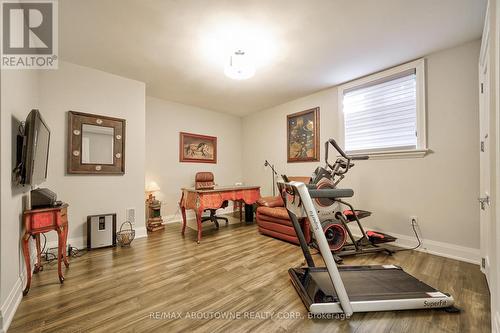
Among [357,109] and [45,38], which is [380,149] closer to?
[357,109]

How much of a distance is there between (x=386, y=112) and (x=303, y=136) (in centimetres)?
153

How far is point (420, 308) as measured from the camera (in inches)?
59.9

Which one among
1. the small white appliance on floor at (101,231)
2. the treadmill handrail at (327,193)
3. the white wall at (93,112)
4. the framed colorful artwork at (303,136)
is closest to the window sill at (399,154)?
the framed colorful artwork at (303,136)

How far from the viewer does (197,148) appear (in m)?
4.98

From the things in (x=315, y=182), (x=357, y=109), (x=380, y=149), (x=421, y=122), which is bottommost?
(x=315, y=182)

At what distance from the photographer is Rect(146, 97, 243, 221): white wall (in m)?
4.30

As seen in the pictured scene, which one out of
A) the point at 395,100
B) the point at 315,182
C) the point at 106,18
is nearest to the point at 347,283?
the point at 315,182

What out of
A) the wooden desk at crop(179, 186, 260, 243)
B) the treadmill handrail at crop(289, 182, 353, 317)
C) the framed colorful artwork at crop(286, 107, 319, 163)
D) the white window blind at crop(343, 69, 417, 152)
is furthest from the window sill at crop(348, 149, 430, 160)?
the treadmill handrail at crop(289, 182, 353, 317)

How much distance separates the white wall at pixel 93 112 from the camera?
280cm

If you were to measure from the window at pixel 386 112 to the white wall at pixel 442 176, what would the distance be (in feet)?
0.41

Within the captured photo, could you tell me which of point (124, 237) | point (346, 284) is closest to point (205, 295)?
point (346, 284)

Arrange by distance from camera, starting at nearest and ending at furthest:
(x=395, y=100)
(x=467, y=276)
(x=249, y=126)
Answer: (x=467, y=276)
(x=395, y=100)
(x=249, y=126)

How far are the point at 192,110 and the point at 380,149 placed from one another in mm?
4042

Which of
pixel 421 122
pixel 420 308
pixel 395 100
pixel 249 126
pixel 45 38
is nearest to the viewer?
pixel 420 308
